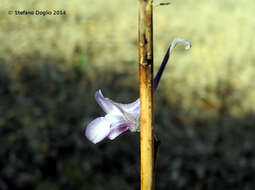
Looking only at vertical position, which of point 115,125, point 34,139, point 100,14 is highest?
point 100,14

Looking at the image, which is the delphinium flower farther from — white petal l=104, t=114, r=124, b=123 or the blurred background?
the blurred background

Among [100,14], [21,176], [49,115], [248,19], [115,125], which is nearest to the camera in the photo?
[115,125]

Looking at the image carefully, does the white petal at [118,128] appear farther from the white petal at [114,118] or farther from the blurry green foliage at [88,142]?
the blurry green foliage at [88,142]

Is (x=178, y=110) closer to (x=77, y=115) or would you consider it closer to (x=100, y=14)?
(x=77, y=115)

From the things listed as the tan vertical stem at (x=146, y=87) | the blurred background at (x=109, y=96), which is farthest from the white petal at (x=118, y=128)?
the blurred background at (x=109, y=96)

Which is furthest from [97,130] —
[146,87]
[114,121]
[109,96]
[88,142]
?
[109,96]

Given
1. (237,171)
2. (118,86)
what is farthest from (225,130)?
(118,86)

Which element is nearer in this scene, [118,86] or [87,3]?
[118,86]
